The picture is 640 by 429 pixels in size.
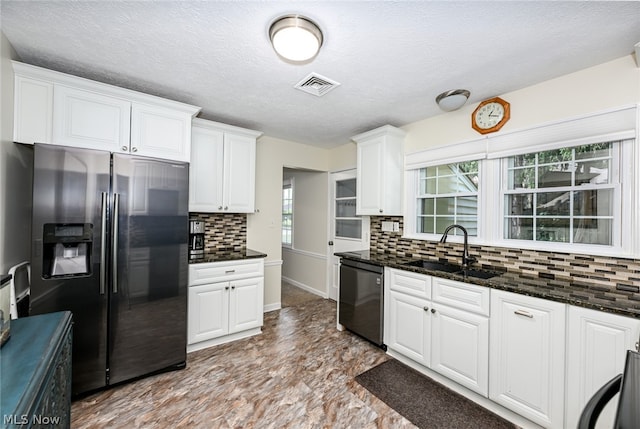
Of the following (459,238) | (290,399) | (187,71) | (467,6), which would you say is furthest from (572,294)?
(187,71)

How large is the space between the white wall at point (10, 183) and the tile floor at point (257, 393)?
1.20 m

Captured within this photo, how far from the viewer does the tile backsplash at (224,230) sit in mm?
3295

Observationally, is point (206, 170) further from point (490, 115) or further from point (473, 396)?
point (473, 396)

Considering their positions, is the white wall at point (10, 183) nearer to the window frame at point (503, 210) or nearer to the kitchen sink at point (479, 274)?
the kitchen sink at point (479, 274)

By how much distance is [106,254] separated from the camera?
6.61ft

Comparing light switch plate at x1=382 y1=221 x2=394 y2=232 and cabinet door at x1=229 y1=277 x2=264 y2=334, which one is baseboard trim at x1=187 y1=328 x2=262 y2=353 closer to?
cabinet door at x1=229 y1=277 x2=264 y2=334

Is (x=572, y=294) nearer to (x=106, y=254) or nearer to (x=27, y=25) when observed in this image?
(x=106, y=254)

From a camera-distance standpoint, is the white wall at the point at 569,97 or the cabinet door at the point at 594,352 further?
the white wall at the point at 569,97

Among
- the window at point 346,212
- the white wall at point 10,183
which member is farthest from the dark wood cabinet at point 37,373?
the window at point 346,212

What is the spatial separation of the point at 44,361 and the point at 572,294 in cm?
261

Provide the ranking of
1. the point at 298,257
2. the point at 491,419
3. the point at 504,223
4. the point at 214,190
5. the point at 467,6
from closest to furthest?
the point at 467,6
the point at 491,419
the point at 504,223
the point at 214,190
the point at 298,257

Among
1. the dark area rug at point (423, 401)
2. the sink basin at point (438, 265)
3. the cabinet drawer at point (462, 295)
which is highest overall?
the sink basin at point (438, 265)

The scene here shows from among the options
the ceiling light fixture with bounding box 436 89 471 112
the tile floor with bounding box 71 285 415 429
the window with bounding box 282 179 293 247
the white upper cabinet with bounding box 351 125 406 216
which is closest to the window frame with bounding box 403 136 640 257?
the white upper cabinet with bounding box 351 125 406 216

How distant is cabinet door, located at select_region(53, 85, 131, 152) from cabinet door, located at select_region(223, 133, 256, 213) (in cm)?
105
